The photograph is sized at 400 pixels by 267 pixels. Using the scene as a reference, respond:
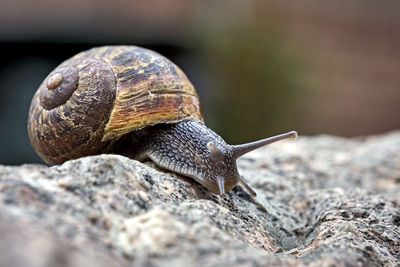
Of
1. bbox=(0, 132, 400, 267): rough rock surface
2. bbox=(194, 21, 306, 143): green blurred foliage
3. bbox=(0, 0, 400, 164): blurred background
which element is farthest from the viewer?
bbox=(194, 21, 306, 143): green blurred foliage

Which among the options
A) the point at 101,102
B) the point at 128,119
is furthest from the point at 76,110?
the point at 128,119

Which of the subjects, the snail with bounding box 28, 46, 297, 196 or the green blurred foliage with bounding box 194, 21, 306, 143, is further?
the green blurred foliage with bounding box 194, 21, 306, 143

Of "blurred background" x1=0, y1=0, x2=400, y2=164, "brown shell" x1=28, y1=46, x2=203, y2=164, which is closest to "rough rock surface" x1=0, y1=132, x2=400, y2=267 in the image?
"brown shell" x1=28, y1=46, x2=203, y2=164

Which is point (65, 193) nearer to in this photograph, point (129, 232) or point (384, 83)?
point (129, 232)

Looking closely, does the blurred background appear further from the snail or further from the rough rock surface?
the rough rock surface

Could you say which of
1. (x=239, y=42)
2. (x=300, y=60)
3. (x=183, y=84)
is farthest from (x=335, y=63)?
(x=183, y=84)

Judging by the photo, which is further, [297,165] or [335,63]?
[335,63]
